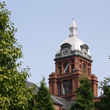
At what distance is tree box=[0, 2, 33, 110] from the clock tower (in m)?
49.7

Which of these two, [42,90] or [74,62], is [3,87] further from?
[74,62]

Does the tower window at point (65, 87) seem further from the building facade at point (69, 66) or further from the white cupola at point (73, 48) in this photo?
the white cupola at point (73, 48)

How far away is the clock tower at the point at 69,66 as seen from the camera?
74.1m

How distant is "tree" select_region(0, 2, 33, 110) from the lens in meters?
21.7

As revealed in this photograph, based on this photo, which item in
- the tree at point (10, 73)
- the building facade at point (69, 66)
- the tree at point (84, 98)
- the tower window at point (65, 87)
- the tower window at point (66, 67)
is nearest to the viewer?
the tree at point (10, 73)

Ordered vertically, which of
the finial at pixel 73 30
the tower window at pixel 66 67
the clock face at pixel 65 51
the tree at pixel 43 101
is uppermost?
the finial at pixel 73 30

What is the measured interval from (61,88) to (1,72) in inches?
2144

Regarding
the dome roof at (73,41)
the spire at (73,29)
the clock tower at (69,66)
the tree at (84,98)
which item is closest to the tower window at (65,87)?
the clock tower at (69,66)

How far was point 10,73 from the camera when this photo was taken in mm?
22422

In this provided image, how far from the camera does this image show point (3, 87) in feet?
71.3

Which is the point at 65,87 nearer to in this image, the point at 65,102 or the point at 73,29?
the point at 65,102

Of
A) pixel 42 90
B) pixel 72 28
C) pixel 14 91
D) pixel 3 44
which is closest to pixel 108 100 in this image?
pixel 42 90

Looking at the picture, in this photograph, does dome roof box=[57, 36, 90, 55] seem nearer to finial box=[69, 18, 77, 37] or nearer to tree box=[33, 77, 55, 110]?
finial box=[69, 18, 77, 37]

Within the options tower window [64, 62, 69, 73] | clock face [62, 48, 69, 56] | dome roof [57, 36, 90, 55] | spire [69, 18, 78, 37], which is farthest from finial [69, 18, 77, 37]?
tower window [64, 62, 69, 73]
